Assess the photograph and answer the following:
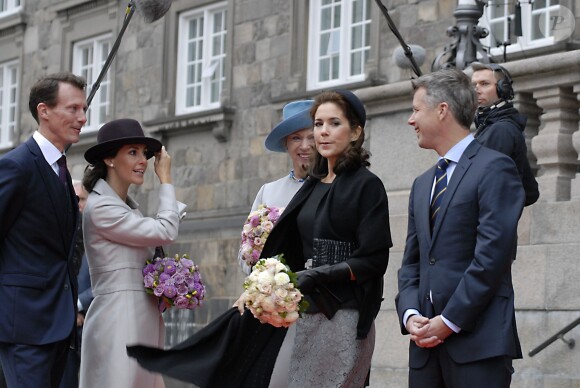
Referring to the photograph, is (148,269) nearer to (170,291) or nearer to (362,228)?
(170,291)

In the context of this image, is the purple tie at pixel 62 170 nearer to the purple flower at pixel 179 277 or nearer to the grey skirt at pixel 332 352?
the purple flower at pixel 179 277

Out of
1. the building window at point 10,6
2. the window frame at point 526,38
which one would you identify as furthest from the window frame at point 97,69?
the window frame at point 526,38

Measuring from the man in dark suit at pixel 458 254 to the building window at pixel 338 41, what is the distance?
35.9 feet

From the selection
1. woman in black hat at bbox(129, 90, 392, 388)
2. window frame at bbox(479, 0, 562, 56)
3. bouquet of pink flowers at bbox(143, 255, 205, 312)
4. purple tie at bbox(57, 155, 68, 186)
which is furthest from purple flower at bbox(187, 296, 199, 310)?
window frame at bbox(479, 0, 562, 56)

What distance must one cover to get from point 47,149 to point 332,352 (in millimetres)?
1951

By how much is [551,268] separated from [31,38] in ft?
56.3

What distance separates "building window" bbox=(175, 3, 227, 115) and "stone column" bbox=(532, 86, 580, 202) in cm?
1075

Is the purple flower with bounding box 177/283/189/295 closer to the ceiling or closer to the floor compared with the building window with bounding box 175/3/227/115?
closer to the floor

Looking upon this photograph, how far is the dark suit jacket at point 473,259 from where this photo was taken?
241 inches

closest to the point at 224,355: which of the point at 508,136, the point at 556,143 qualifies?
the point at 508,136

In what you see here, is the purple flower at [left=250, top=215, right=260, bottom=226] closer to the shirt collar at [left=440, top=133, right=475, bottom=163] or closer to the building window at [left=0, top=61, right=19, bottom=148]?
the shirt collar at [left=440, top=133, right=475, bottom=163]

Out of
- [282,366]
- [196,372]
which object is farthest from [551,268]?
[196,372]

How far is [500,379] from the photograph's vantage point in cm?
618

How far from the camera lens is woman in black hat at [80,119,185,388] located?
7930mm
